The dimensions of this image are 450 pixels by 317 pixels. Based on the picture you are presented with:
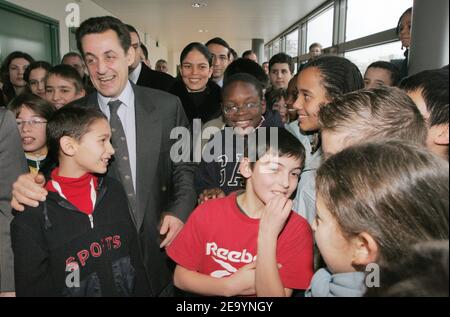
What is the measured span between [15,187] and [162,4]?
7.86 metres

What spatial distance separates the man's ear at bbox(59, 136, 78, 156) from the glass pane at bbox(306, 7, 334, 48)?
750cm

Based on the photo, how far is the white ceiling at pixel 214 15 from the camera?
7.96 metres

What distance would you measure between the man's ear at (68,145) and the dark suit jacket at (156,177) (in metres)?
0.26

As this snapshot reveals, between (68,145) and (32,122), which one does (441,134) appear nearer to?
(68,145)

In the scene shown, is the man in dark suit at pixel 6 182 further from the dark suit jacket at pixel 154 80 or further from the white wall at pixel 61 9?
the white wall at pixel 61 9

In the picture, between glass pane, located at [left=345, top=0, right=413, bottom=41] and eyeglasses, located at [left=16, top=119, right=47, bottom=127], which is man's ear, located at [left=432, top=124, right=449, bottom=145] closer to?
eyeglasses, located at [left=16, top=119, right=47, bottom=127]

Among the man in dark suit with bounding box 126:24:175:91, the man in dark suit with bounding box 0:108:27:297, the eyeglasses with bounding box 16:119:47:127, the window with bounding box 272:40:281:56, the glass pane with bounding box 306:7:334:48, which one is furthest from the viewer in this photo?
the window with bounding box 272:40:281:56

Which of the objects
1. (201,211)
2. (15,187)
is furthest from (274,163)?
(15,187)

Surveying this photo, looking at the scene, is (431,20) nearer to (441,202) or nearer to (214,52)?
(441,202)

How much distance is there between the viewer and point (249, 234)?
124 centimetres

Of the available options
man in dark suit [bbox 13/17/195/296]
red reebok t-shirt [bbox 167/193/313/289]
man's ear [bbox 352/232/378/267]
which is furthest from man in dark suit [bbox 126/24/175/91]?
man's ear [bbox 352/232/378/267]

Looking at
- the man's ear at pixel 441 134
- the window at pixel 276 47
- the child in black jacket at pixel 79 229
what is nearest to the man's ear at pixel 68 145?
the child in black jacket at pixel 79 229

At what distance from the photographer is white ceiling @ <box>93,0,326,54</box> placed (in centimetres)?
796

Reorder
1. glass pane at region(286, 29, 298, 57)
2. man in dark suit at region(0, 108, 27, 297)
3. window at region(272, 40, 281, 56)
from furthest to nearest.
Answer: window at region(272, 40, 281, 56)
glass pane at region(286, 29, 298, 57)
man in dark suit at region(0, 108, 27, 297)
